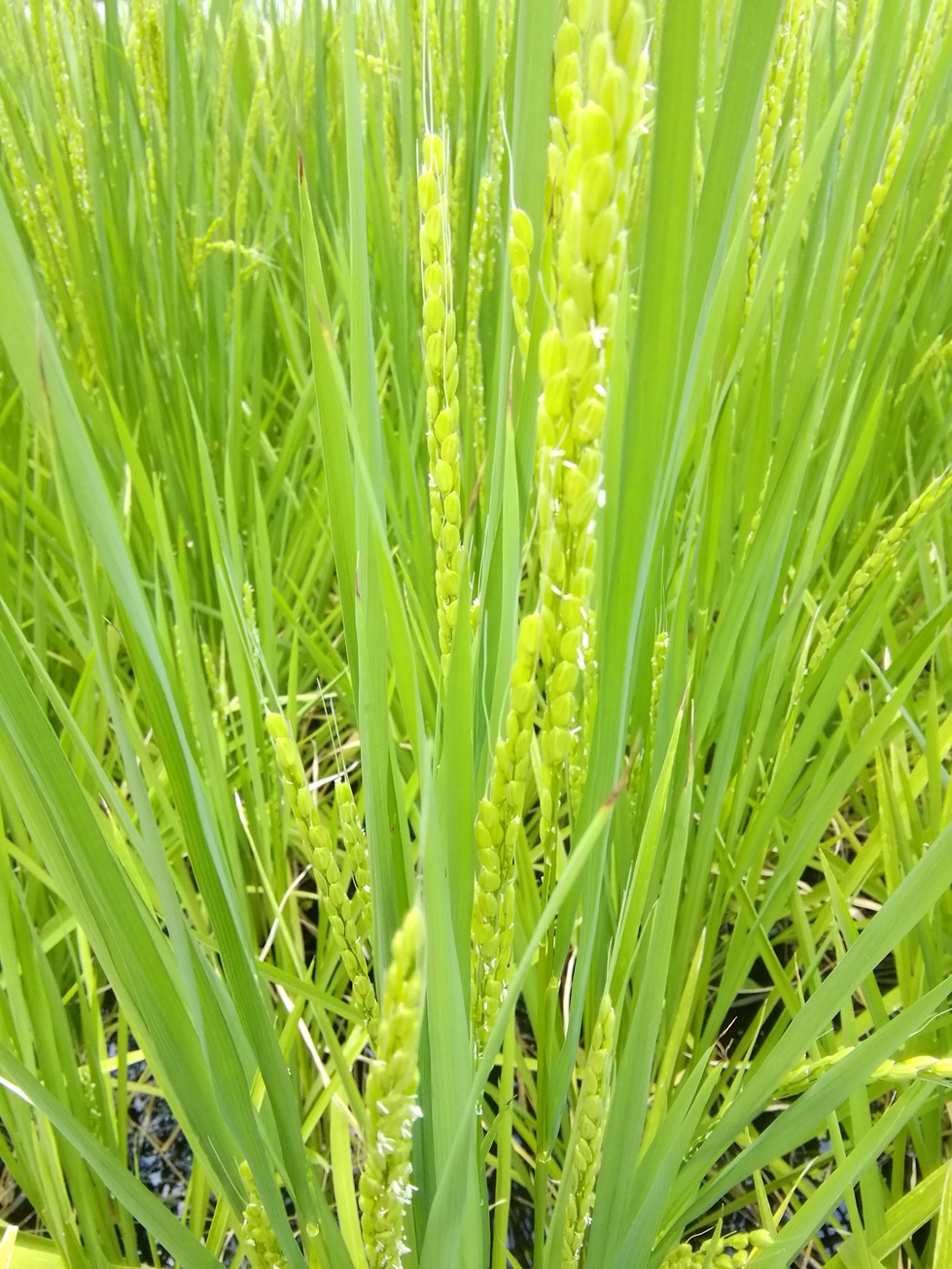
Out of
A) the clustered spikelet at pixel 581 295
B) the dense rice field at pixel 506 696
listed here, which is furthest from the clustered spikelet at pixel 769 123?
the clustered spikelet at pixel 581 295

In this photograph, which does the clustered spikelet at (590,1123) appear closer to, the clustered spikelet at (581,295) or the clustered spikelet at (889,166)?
the clustered spikelet at (581,295)

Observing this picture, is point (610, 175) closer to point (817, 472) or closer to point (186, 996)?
point (186, 996)

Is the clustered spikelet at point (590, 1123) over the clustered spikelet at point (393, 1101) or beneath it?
beneath

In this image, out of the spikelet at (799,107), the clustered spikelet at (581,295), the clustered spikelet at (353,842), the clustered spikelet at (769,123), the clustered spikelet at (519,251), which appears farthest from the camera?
the spikelet at (799,107)

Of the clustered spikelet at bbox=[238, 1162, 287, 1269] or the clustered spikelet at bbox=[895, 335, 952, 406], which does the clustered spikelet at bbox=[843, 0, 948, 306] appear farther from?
the clustered spikelet at bbox=[238, 1162, 287, 1269]

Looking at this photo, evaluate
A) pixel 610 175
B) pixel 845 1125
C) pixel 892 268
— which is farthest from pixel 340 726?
pixel 610 175

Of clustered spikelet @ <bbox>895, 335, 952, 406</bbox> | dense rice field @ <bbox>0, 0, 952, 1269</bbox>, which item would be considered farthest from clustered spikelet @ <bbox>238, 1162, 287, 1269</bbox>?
clustered spikelet @ <bbox>895, 335, 952, 406</bbox>
